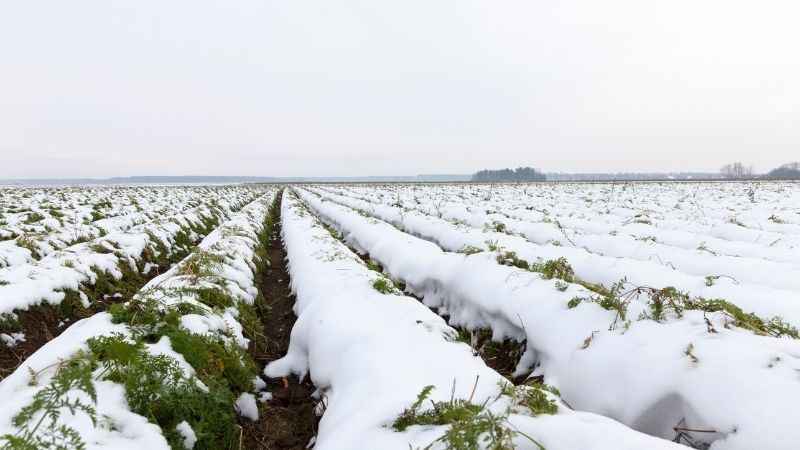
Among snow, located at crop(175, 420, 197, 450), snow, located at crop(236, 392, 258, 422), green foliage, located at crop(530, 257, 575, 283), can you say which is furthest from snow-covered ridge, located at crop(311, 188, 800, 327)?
snow, located at crop(175, 420, 197, 450)

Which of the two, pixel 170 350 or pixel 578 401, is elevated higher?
pixel 170 350

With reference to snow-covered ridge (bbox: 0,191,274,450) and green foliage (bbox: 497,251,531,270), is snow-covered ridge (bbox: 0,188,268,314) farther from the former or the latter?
green foliage (bbox: 497,251,531,270)

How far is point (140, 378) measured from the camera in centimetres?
328

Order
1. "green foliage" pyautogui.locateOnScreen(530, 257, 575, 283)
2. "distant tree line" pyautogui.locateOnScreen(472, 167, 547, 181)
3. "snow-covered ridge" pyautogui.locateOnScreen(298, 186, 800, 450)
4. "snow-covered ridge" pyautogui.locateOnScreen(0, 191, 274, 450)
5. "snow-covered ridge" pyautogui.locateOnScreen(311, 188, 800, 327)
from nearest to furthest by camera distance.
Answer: "snow-covered ridge" pyautogui.locateOnScreen(0, 191, 274, 450) < "snow-covered ridge" pyautogui.locateOnScreen(298, 186, 800, 450) < "snow-covered ridge" pyautogui.locateOnScreen(311, 188, 800, 327) < "green foliage" pyautogui.locateOnScreen(530, 257, 575, 283) < "distant tree line" pyautogui.locateOnScreen(472, 167, 547, 181)

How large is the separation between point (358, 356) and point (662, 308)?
3065 mm

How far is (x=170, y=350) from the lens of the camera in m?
3.89

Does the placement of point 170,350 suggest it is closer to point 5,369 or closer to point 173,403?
point 173,403

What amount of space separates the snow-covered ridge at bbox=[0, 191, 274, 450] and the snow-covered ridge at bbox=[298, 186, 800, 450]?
323 cm

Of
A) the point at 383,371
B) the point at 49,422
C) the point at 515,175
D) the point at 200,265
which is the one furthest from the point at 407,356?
the point at 515,175

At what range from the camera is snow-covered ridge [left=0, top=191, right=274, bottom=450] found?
2.70m

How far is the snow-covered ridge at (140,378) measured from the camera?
270 cm

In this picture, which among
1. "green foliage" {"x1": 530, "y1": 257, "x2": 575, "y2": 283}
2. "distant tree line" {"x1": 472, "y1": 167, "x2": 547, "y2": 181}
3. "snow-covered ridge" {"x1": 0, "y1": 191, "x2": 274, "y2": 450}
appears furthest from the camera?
"distant tree line" {"x1": 472, "y1": 167, "x2": 547, "y2": 181}

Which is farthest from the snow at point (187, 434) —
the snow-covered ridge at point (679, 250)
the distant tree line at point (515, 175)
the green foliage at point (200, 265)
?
the distant tree line at point (515, 175)

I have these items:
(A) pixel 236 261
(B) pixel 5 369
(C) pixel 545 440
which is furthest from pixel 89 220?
(C) pixel 545 440
